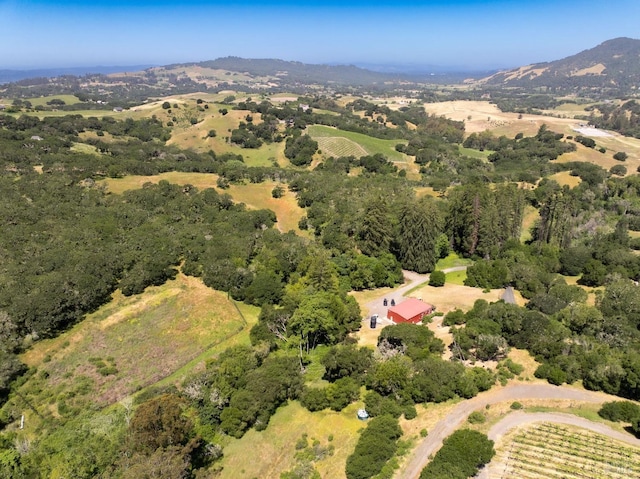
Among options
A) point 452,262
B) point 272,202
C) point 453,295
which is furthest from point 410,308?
point 272,202

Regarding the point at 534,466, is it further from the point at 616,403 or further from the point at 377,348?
the point at 377,348

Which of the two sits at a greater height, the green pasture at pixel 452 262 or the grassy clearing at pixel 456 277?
the grassy clearing at pixel 456 277

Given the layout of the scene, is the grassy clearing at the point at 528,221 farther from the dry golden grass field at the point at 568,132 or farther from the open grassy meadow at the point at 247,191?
the dry golden grass field at the point at 568,132

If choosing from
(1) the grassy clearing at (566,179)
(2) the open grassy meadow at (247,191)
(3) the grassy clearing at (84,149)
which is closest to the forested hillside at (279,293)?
(2) the open grassy meadow at (247,191)

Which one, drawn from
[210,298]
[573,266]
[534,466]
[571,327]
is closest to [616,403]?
[534,466]

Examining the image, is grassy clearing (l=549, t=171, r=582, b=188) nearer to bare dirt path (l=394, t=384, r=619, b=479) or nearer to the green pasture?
the green pasture

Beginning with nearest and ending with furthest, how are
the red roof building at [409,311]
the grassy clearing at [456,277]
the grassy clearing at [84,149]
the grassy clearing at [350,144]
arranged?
the red roof building at [409,311]
the grassy clearing at [456,277]
the grassy clearing at [84,149]
the grassy clearing at [350,144]

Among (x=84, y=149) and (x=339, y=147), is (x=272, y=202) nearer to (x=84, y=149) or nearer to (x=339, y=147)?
(x=339, y=147)
